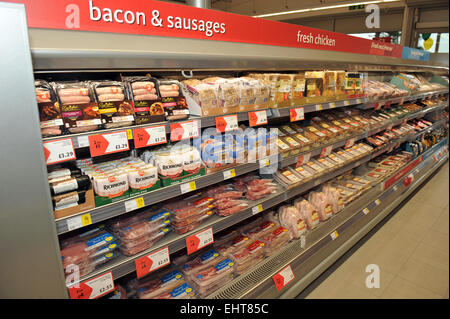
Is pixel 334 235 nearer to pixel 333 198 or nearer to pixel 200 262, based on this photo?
pixel 333 198

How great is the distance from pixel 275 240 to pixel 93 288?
133cm

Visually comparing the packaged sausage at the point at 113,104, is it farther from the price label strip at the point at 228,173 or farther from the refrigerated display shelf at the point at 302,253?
the refrigerated display shelf at the point at 302,253

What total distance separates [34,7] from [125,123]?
57 cm

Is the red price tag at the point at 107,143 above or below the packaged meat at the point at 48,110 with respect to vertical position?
below

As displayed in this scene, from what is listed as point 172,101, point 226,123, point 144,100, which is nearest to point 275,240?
point 226,123

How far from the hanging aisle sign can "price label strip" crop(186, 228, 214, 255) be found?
112cm

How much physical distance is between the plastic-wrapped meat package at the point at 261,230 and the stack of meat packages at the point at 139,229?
0.77 meters

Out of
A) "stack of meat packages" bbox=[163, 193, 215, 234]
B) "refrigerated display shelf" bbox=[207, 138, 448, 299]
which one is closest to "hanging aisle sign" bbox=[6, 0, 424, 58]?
"stack of meat packages" bbox=[163, 193, 215, 234]

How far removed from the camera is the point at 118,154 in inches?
73.5

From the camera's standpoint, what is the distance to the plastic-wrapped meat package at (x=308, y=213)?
2.50m

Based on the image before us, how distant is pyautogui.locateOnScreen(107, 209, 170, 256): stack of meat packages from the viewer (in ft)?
5.06

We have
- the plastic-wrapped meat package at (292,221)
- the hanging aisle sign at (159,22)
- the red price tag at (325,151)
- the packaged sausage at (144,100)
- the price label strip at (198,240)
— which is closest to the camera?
the hanging aisle sign at (159,22)

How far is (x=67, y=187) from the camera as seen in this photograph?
1.25m

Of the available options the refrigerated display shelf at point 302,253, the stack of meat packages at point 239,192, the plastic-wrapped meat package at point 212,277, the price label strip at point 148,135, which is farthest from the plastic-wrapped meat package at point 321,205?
the price label strip at point 148,135
